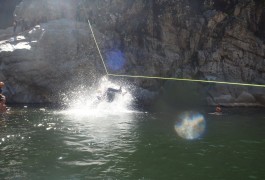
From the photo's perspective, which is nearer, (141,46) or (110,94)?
(110,94)

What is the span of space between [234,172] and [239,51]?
3453 centimetres

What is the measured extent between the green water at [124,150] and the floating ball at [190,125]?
578 millimetres

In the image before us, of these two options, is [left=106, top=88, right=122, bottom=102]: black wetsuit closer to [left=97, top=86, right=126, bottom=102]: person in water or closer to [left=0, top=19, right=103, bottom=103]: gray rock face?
[left=97, top=86, right=126, bottom=102]: person in water

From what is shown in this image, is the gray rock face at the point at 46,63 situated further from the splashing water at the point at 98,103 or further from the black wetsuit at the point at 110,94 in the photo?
the black wetsuit at the point at 110,94

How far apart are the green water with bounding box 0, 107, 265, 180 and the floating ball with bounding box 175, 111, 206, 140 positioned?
0.58 meters

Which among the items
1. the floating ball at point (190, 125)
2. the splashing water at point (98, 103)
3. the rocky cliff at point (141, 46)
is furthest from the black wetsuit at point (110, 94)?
the floating ball at point (190, 125)

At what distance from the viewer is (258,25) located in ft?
158

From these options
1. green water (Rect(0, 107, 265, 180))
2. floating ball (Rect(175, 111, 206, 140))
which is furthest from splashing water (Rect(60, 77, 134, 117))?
floating ball (Rect(175, 111, 206, 140))

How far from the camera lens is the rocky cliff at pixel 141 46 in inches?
1720

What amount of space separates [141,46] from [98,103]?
42.0ft

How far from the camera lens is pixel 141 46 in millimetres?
47312

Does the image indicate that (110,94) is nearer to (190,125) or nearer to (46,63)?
(46,63)

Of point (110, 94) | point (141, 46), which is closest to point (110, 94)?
point (110, 94)

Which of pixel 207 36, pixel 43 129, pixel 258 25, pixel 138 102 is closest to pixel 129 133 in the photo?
pixel 43 129
